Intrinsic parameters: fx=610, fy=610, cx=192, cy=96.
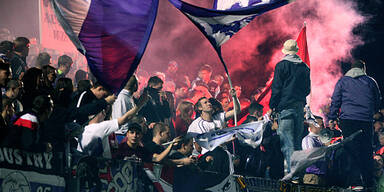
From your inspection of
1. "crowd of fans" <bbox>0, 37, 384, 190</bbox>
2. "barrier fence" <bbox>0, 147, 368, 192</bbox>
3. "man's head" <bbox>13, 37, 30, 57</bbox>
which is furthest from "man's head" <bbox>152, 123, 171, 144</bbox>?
"man's head" <bbox>13, 37, 30, 57</bbox>

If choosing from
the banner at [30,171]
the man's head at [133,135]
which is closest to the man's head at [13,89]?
the banner at [30,171]

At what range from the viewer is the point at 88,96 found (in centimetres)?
792

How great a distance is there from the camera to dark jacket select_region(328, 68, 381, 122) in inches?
451

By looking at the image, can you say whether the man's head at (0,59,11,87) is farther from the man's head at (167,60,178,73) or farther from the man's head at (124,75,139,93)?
the man's head at (167,60,178,73)

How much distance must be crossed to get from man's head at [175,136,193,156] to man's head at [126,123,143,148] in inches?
32.5

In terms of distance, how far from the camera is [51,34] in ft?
36.0

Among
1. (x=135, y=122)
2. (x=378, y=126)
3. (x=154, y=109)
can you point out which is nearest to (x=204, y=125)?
(x=154, y=109)

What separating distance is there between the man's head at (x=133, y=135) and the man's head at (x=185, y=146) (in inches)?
32.5

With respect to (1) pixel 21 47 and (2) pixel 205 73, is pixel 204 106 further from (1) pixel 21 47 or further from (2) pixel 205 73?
(2) pixel 205 73

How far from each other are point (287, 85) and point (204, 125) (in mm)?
1997

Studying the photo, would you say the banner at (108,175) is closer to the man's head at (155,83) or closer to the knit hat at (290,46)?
the man's head at (155,83)

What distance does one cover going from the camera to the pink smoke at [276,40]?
1436 cm

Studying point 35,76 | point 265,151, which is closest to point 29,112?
point 35,76

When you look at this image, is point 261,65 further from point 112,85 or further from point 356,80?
A: point 112,85
